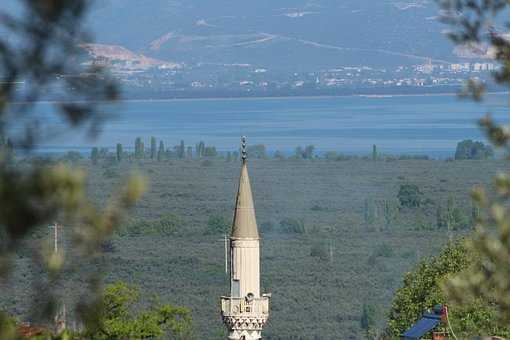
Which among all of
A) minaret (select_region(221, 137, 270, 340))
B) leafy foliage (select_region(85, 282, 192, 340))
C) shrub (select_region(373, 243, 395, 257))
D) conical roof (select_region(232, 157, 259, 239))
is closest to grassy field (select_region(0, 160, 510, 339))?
shrub (select_region(373, 243, 395, 257))

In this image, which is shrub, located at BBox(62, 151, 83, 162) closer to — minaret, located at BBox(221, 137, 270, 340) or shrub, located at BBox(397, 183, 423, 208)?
minaret, located at BBox(221, 137, 270, 340)

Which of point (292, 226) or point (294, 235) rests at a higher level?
point (292, 226)

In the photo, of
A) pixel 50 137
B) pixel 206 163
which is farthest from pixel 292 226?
pixel 50 137

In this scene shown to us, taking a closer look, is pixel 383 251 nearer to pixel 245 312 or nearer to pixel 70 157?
pixel 245 312

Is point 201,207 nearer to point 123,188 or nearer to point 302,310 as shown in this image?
point 302,310

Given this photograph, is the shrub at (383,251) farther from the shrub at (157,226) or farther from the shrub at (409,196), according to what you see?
the shrub at (409,196)

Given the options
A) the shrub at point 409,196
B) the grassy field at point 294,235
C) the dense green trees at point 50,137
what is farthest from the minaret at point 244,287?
the shrub at point 409,196
